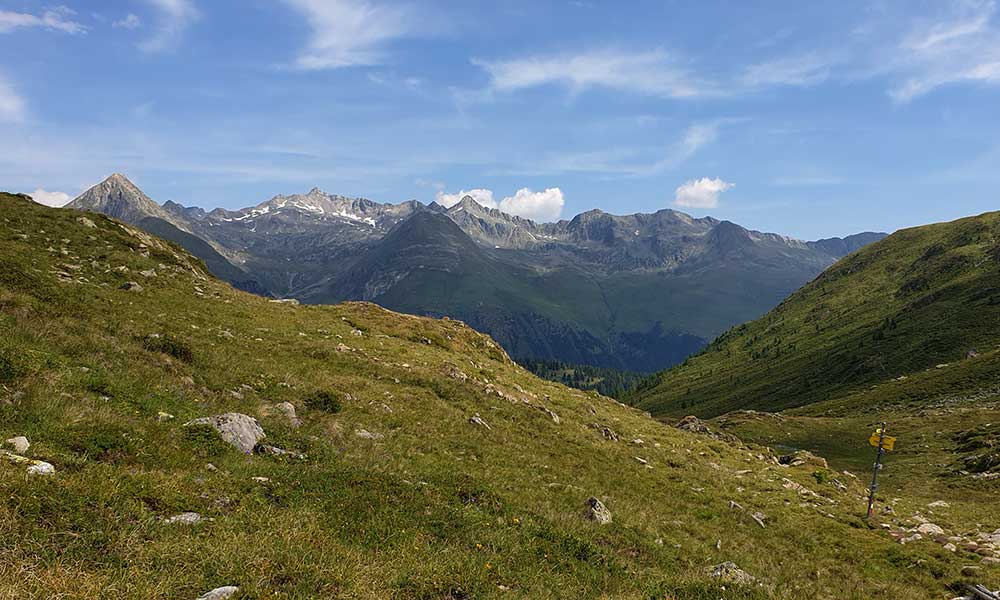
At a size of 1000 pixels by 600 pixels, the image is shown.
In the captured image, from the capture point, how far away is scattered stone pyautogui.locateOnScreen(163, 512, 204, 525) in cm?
1052

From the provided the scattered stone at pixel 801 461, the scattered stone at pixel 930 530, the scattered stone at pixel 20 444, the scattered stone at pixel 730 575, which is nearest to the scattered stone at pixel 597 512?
the scattered stone at pixel 730 575

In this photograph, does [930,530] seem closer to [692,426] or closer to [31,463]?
[692,426]

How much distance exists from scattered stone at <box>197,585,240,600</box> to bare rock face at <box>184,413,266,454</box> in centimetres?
836

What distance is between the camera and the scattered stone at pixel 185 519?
1052 cm

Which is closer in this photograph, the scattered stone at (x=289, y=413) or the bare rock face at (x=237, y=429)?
the bare rock face at (x=237, y=429)

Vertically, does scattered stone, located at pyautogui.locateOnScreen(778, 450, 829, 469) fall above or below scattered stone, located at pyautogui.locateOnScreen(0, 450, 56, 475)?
below

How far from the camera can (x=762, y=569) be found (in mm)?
18484

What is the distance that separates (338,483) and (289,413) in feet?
23.5

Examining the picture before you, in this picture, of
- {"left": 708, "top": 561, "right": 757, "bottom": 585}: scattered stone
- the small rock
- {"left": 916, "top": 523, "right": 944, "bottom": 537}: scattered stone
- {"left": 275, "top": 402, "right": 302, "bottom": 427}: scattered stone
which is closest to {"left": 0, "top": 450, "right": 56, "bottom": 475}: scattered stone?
the small rock

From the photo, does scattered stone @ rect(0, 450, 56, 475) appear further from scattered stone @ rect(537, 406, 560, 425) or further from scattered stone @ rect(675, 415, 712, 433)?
scattered stone @ rect(675, 415, 712, 433)

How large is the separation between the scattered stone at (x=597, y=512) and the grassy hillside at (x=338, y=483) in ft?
1.46

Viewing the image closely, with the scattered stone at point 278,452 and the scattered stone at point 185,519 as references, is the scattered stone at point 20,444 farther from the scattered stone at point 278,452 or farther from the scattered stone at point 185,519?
the scattered stone at point 278,452

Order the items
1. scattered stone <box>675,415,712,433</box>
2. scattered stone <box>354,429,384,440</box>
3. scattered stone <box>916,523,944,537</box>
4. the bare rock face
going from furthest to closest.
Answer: scattered stone <box>675,415,712,433</box>
scattered stone <box>916,523,944,537</box>
scattered stone <box>354,429,384,440</box>
the bare rock face

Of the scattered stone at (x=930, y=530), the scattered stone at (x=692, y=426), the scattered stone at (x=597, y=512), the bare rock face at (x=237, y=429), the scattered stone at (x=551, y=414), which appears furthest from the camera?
the scattered stone at (x=692, y=426)
